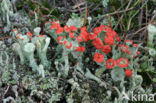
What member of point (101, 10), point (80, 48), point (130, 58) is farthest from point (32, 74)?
point (101, 10)

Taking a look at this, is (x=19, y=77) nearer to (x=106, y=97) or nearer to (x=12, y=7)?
(x=106, y=97)

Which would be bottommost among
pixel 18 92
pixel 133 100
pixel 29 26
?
pixel 133 100

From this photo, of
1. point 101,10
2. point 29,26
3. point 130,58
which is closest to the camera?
point 130,58

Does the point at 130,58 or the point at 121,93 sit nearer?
→ the point at 121,93

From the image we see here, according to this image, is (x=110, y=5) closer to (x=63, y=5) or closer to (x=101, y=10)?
(x=101, y=10)

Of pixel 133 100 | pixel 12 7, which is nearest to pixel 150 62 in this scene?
pixel 133 100

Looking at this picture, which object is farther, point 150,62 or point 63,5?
point 63,5

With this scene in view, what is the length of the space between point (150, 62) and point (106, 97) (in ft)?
1.75

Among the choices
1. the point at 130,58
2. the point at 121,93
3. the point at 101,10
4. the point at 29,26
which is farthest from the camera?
the point at 101,10

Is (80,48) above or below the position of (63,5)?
below

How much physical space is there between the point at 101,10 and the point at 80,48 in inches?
30.2

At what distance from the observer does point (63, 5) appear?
8.47 feet

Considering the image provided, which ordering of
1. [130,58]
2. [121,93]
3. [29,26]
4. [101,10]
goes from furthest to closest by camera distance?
[101,10]
[29,26]
[130,58]
[121,93]

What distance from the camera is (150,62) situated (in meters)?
1.97
